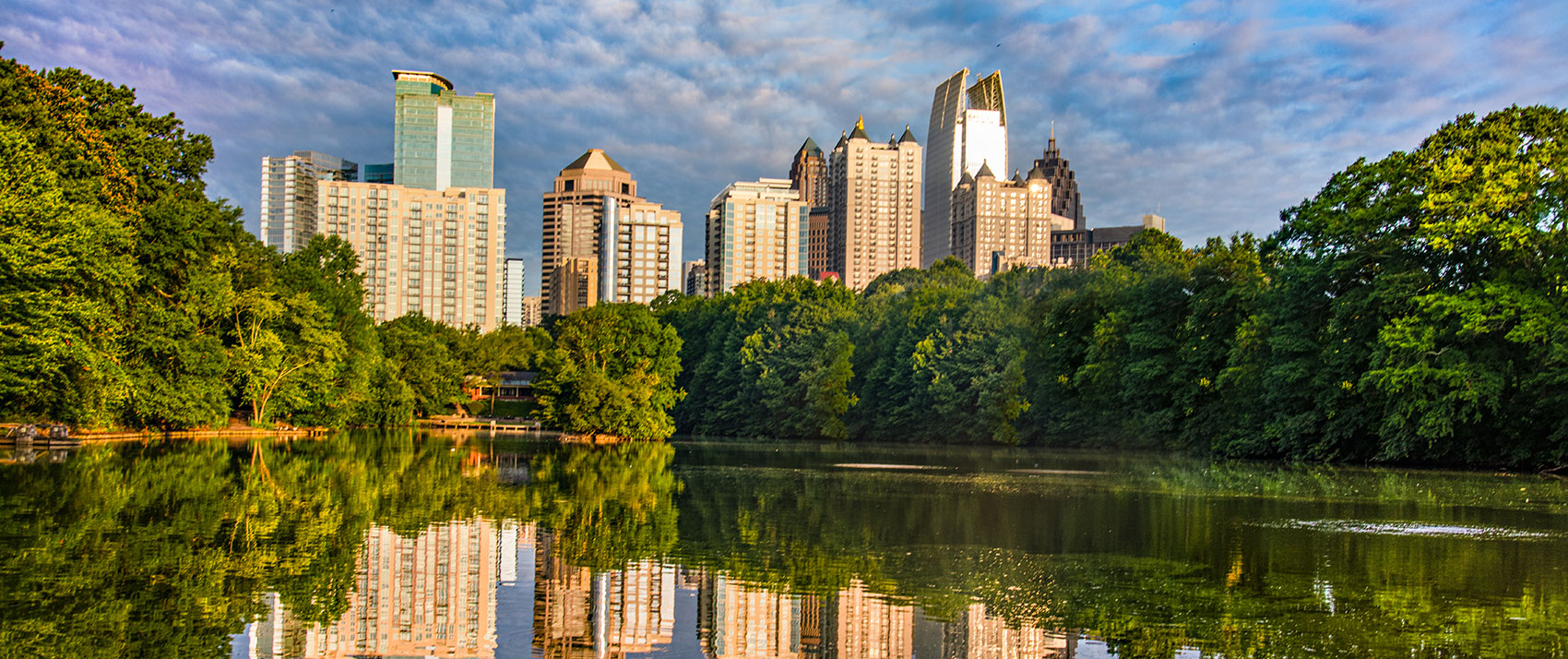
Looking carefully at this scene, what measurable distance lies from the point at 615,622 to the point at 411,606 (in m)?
2.30

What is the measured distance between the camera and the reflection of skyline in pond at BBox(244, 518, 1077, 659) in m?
10.4

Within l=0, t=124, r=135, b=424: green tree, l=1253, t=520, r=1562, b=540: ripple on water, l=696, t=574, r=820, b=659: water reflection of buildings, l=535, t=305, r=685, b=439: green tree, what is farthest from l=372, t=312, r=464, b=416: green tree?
l=696, t=574, r=820, b=659: water reflection of buildings

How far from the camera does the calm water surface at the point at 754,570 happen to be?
1073cm

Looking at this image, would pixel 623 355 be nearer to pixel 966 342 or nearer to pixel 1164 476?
pixel 966 342

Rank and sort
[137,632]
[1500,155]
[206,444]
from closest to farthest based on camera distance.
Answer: [137,632], [1500,155], [206,444]

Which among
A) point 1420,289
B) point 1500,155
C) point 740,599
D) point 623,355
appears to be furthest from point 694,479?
point 623,355

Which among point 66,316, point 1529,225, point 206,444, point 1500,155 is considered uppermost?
point 1500,155

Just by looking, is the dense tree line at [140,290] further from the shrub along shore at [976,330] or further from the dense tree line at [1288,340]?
the dense tree line at [1288,340]

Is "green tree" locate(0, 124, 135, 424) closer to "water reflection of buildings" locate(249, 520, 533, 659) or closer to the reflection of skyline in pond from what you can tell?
"water reflection of buildings" locate(249, 520, 533, 659)

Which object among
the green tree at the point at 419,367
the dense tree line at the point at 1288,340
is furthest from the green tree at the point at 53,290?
the dense tree line at the point at 1288,340

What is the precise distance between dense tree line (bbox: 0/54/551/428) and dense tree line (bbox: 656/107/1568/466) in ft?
102

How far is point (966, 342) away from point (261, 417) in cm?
4009

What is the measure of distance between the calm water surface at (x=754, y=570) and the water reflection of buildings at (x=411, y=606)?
50 millimetres

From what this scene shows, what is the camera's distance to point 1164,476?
120ft
